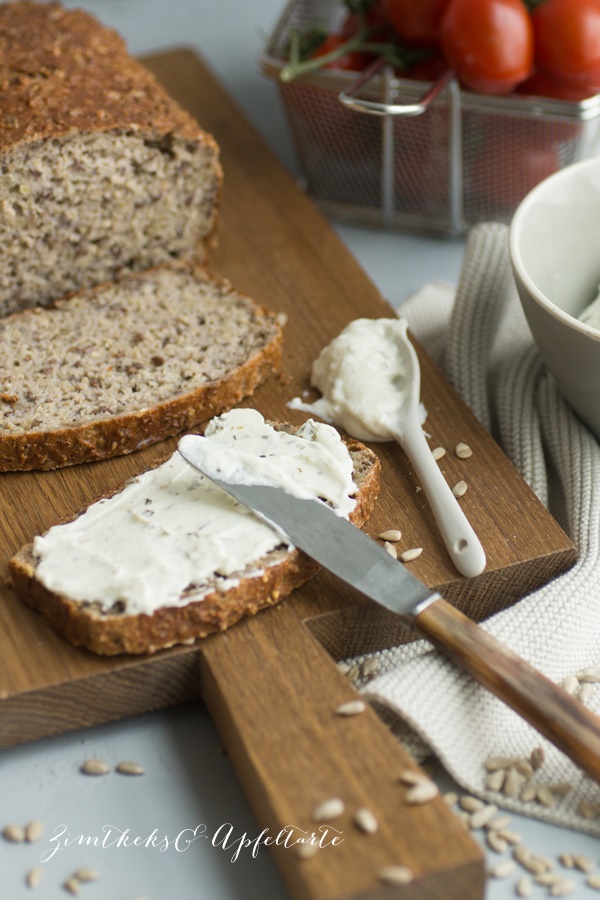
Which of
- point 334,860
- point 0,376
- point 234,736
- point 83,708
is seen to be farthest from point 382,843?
point 0,376

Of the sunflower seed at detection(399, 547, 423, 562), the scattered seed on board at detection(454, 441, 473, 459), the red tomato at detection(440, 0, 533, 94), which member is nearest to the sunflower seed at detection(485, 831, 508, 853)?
the sunflower seed at detection(399, 547, 423, 562)

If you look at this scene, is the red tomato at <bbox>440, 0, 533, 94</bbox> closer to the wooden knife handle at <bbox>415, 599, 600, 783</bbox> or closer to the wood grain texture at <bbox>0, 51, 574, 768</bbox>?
the wood grain texture at <bbox>0, 51, 574, 768</bbox>

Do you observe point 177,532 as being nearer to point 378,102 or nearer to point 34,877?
point 34,877

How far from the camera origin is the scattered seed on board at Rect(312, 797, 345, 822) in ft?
7.15

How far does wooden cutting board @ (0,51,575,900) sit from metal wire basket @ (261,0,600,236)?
797 millimetres

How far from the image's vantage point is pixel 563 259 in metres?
3.35

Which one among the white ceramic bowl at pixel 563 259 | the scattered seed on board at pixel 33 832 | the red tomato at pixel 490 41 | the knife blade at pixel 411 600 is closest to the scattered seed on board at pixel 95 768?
the scattered seed on board at pixel 33 832

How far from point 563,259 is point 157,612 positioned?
1.78 meters

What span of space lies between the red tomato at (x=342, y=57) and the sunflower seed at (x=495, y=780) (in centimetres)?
277

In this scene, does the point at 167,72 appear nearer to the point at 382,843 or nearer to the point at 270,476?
the point at 270,476

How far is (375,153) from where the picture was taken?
423 centimetres

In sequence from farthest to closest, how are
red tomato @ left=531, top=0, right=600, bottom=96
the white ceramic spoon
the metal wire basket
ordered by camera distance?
1. the metal wire basket
2. red tomato @ left=531, top=0, right=600, bottom=96
3. the white ceramic spoon

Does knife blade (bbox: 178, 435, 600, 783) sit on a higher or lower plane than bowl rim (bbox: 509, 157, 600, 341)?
lower

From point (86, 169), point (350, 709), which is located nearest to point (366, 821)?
point (350, 709)
